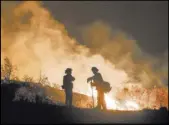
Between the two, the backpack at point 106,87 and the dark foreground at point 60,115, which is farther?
the backpack at point 106,87

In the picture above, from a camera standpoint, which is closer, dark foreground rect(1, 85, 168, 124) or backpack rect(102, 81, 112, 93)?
dark foreground rect(1, 85, 168, 124)

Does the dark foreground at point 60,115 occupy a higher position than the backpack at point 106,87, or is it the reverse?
the backpack at point 106,87

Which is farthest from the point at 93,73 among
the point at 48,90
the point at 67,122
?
the point at 48,90

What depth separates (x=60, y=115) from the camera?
17.9 meters

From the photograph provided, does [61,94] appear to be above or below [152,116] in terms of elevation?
above

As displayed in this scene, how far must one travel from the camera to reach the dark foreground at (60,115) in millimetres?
17672

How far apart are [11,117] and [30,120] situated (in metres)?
1.39

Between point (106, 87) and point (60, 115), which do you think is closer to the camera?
point (60, 115)

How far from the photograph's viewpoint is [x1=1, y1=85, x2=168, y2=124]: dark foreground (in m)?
17.7

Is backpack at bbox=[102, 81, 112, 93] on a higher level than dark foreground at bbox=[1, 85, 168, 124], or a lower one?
higher

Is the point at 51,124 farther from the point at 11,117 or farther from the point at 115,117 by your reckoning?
the point at 115,117

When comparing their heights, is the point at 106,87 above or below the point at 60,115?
above

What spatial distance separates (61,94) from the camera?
56.8 metres

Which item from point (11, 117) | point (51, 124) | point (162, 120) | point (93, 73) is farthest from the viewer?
point (93, 73)
